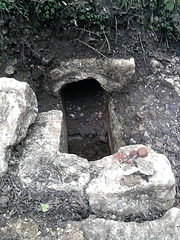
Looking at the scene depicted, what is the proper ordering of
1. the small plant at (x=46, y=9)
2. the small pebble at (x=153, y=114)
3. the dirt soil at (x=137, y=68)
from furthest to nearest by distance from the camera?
the small pebble at (x=153, y=114), the dirt soil at (x=137, y=68), the small plant at (x=46, y=9)

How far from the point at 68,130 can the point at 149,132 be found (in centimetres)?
198

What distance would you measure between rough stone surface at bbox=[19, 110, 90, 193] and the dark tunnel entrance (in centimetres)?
189

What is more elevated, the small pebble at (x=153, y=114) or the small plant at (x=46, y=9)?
the small plant at (x=46, y=9)

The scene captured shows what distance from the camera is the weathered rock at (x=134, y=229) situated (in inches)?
Answer: 83.3

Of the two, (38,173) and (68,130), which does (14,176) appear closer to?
(38,173)

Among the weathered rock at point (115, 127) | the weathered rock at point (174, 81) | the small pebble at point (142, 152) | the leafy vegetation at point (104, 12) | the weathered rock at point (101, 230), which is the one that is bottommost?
the weathered rock at point (115, 127)

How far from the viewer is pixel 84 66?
385 centimetres

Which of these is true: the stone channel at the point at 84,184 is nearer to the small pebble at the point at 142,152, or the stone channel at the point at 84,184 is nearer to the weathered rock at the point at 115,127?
the small pebble at the point at 142,152

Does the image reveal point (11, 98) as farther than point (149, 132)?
No

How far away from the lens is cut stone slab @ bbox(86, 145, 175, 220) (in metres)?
2.36

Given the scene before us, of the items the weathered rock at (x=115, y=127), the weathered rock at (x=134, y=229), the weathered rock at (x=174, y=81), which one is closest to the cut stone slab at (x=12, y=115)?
the weathered rock at (x=134, y=229)

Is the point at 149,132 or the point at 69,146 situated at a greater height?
the point at 149,132

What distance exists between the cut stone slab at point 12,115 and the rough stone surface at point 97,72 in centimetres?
127

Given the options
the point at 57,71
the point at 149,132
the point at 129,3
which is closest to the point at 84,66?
the point at 57,71
